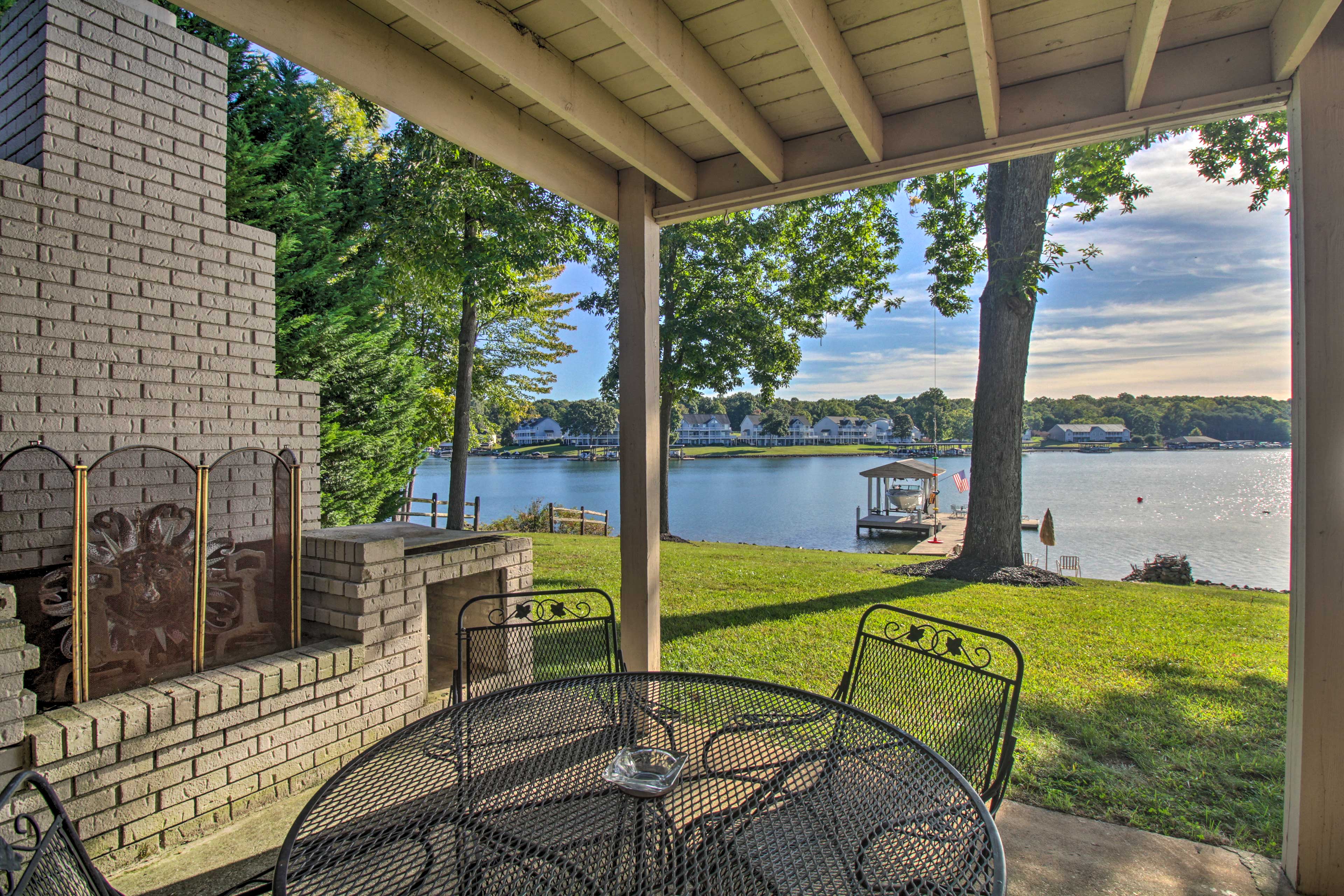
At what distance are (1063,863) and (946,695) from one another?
658 millimetres

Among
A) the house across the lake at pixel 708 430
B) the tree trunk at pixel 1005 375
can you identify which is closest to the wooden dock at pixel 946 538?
the tree trunk at pixel 1005 375

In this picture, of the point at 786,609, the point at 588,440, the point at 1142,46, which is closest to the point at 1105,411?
the point at 588,440

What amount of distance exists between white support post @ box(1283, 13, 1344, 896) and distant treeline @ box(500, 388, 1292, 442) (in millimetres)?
9109

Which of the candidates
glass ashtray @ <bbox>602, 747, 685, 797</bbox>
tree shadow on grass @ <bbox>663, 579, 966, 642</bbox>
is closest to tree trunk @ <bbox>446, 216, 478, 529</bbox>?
tree shadow on grass @ <bbox>663, 579, 966, 642</bbox>

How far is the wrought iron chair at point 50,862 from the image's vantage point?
712mm

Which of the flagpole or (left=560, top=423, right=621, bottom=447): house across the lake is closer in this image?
the flagpole

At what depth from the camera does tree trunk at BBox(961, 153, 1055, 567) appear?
668cm

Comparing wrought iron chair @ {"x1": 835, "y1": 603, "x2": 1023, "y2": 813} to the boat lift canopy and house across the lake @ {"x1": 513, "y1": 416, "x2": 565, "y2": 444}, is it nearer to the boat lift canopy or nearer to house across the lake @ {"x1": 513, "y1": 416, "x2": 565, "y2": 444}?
the boat lift canopy

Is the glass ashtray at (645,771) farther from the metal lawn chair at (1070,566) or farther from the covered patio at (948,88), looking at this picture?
the metal lawn chair at (1070,566)

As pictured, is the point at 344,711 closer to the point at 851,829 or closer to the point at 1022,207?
the point at 851,829

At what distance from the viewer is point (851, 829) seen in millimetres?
1103

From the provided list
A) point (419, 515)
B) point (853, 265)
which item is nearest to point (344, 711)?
point (419, 515)

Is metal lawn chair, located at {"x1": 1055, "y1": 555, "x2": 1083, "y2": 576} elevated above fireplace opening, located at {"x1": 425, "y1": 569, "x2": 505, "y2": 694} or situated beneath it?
situated beneath

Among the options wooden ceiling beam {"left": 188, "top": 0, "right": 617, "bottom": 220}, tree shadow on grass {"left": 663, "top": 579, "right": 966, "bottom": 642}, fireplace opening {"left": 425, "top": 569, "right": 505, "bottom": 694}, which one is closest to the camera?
wooden ceiling beam {"left": 188, "top": 0, "right": 617, "bottom": 220}
